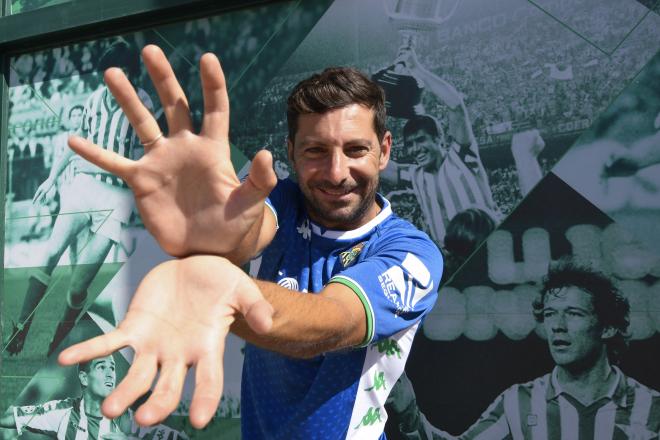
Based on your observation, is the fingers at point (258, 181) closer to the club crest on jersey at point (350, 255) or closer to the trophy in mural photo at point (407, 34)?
the club crest on jersey at point (350, 255)

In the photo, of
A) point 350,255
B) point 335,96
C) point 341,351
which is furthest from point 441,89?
point 341,351

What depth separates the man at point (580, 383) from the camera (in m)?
2.40

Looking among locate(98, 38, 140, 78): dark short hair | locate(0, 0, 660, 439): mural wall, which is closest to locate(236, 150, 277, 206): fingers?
locate(0, 0, 660, 439): mural wall

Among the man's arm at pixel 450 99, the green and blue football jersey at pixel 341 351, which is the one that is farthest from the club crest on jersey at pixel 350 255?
the man's arm at pixel 450 99

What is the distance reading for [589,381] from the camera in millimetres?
2447

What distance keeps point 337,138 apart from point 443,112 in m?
1.04

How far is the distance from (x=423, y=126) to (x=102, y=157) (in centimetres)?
167

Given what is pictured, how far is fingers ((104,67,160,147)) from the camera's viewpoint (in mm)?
1290

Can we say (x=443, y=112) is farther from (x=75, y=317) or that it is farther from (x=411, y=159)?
(x=75, y=317)

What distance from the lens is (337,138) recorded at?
1788 mm

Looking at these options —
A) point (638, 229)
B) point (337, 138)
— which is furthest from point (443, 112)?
point (337, 138)

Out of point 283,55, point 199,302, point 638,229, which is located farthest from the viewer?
point 283,55

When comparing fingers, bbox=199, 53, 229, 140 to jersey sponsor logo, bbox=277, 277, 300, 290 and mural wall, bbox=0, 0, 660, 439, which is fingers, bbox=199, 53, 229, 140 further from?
mural wall, bbox=0, 0, 660, 439

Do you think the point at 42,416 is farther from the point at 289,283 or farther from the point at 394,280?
the point at 394,280
